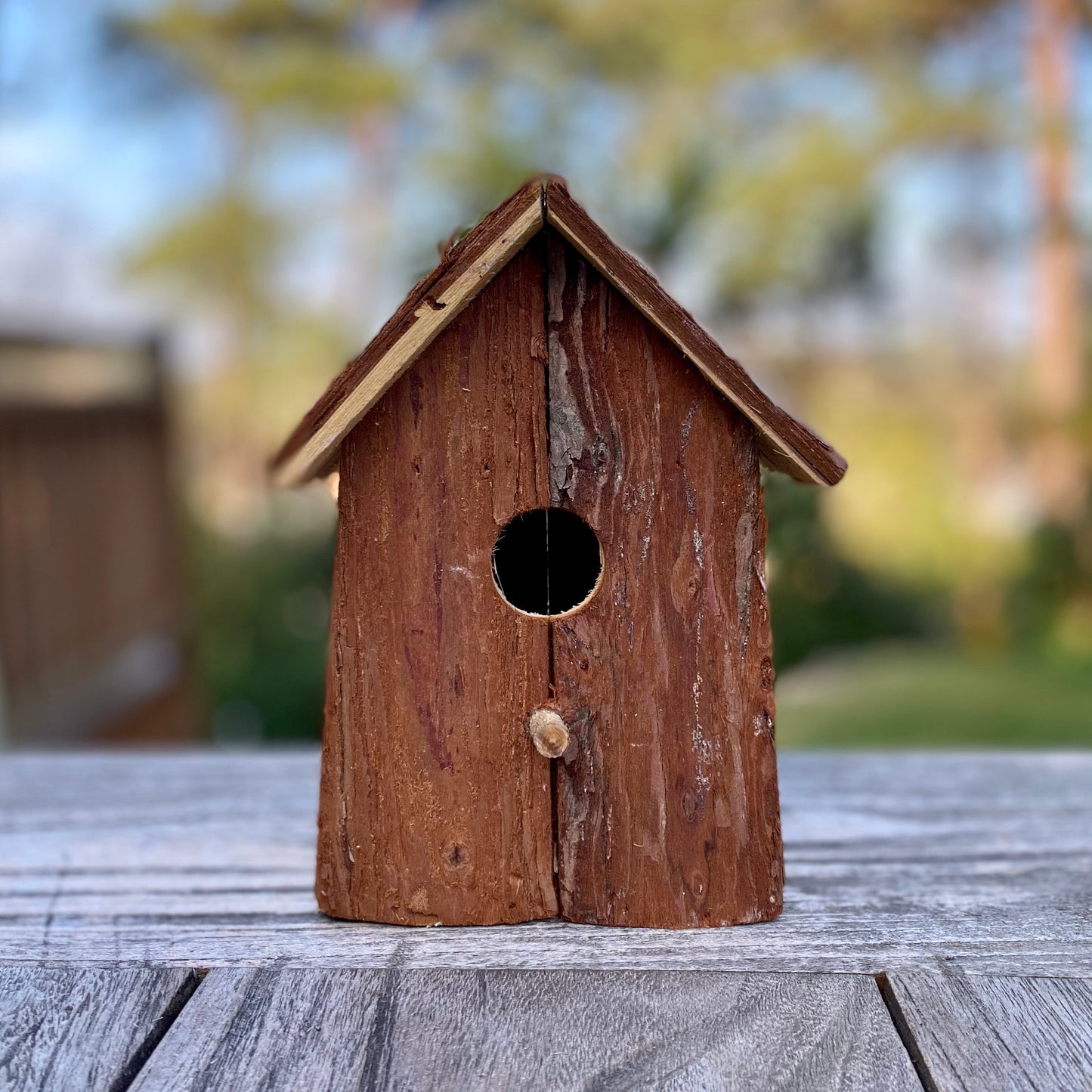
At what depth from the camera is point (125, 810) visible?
1.98 metres

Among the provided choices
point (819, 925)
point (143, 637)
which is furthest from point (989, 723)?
point (819, 925)

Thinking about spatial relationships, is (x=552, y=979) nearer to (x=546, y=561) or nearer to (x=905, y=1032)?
(x=905, y=1032)

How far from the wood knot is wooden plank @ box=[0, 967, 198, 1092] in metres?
0.47

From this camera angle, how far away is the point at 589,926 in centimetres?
142

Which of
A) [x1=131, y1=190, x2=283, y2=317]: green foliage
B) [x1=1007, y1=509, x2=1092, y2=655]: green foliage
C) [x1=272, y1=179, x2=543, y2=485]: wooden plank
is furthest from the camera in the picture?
[x1=131, y1=190, x2=283, y2=317]: green foliage

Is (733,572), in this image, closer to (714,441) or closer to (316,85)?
(714,441)

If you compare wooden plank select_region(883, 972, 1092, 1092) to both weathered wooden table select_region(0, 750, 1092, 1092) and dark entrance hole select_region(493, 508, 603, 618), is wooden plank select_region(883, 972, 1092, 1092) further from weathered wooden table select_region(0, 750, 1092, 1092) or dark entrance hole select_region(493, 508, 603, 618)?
dark entrance hole select_region(493, 508, 603, 618)

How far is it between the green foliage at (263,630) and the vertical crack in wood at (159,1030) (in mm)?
7387

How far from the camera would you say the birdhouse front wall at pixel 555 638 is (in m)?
1.36

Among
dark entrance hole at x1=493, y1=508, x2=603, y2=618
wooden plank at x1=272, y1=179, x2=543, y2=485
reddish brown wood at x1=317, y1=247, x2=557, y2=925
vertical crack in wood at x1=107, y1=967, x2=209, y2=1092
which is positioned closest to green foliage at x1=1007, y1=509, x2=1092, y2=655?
dark entrance hole at x1=493, y1=508, x2=603, y2=618

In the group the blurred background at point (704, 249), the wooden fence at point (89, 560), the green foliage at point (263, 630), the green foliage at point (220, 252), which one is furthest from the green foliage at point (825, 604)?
the green foliage at point (220, 252)

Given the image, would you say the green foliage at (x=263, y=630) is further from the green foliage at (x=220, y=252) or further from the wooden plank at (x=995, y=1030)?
the wooden plank at (x=995, y=1030)

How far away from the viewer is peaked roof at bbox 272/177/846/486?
1.28 metres

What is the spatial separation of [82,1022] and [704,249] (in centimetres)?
887
